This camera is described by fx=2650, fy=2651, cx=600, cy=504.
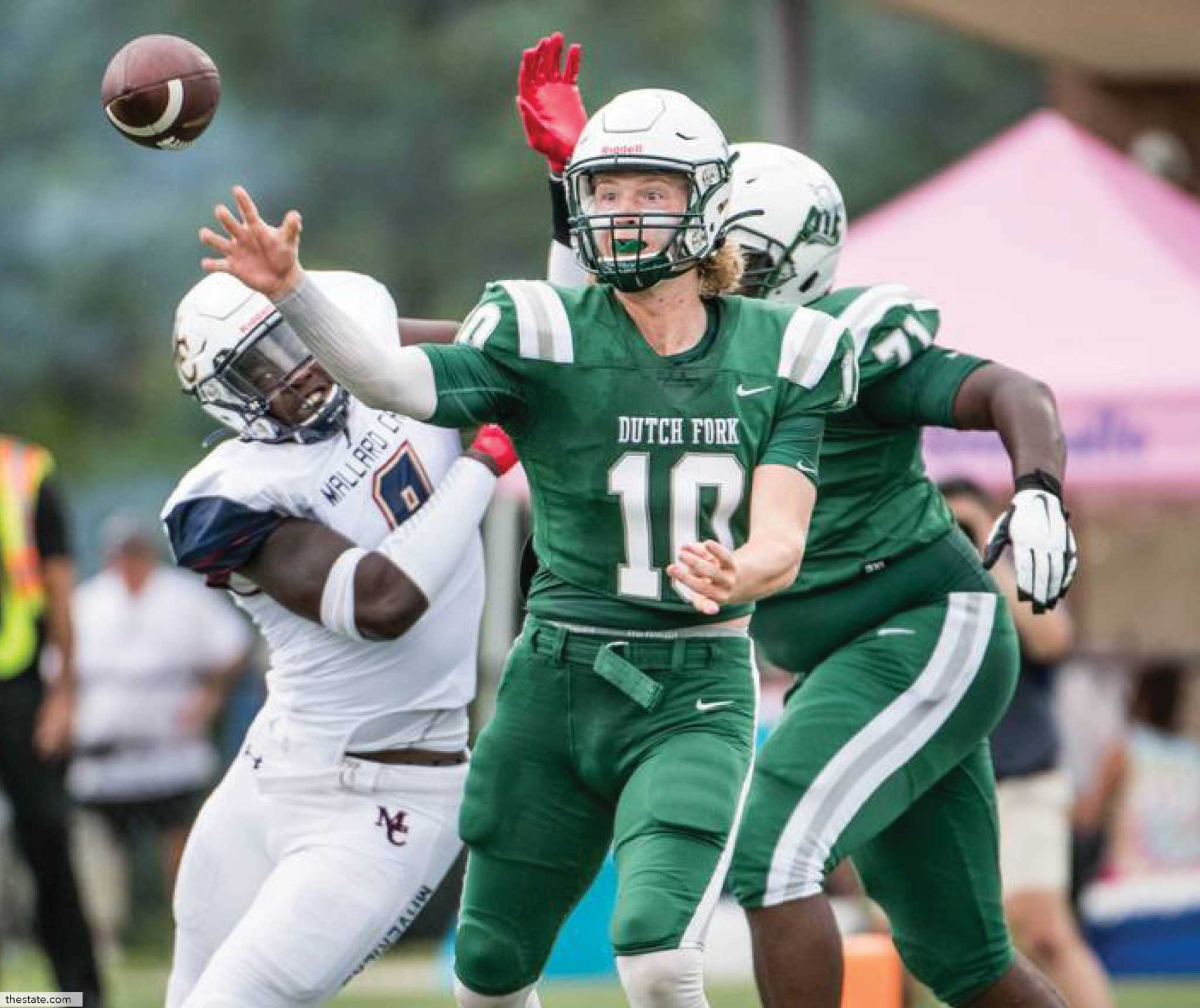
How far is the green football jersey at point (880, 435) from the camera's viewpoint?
5.26 metres

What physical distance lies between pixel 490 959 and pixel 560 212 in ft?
5.03

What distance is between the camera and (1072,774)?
10664 millimetres

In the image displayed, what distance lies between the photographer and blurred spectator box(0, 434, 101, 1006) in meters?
8.02

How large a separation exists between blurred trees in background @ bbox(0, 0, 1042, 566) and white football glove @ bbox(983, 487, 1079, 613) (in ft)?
49.2

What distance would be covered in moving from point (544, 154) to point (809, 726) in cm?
130

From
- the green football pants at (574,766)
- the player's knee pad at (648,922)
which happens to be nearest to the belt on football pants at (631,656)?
the green football pants at (574,766)

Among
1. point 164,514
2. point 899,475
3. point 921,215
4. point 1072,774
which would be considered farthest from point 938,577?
point 1072,774

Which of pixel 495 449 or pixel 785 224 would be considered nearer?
pixel 495 449

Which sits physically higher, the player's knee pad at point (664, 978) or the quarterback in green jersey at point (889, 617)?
the quarterback in green jersey at point (889, 617)

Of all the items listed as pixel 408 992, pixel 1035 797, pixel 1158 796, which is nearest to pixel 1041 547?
pixel 1035 797

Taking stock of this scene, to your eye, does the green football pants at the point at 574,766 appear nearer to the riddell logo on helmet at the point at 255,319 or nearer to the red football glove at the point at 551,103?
the riddell logo on helmet at the point at 255,319

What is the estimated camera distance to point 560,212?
17.6 ft

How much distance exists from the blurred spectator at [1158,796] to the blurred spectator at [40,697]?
403cm

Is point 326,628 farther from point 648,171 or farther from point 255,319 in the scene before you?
point 648,171
